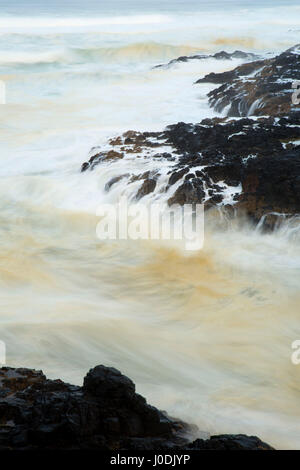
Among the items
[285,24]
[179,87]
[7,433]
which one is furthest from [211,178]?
[285,24]

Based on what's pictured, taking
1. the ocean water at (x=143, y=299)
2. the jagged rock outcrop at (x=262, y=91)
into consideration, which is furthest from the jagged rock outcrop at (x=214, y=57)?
the ocean water at (x=143, y=299)

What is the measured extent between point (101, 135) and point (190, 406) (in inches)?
415

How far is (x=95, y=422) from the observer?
407 centimetres

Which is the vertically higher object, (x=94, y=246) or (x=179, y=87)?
(x=179, y=87)

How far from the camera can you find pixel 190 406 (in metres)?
5.14

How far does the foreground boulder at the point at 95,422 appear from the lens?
12.9 feet

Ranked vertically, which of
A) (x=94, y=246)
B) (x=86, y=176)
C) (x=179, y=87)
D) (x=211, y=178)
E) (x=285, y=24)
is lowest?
(x=94, y=246)

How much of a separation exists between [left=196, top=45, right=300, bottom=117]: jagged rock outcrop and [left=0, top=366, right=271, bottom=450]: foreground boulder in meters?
10.4

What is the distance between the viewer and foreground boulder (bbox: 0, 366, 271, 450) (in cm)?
394

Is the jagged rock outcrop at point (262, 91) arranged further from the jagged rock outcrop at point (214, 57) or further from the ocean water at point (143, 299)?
the jagged rock outcrop at point (214, 57)

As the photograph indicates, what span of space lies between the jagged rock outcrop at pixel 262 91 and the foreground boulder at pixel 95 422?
1036cm

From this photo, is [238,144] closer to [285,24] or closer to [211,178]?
[211,178]

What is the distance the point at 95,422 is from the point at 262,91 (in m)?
13.4

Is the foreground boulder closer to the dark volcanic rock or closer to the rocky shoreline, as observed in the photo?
the dark volcanic rock
